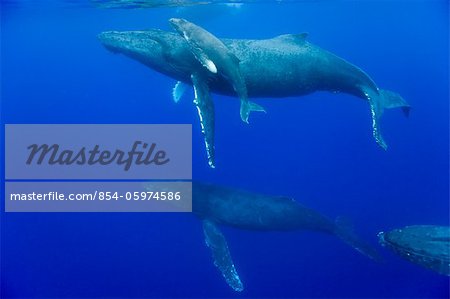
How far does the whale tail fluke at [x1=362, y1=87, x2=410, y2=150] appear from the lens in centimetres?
874

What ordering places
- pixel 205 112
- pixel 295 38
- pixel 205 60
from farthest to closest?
pixel 295 38 < pixel 205 112 < pixel 205 60

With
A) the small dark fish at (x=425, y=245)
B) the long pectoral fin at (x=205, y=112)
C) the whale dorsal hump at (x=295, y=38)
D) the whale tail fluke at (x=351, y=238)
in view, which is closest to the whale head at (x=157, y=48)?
the long pectoral fin at (x=205, y=112)

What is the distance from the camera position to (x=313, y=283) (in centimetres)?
1373

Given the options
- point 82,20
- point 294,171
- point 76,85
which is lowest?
point 76,85

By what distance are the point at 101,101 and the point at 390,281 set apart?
19039 millimetres

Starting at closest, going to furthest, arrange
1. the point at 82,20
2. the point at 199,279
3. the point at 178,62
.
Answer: the point at 178,62 → the point at 199,279 → the point at 82,20

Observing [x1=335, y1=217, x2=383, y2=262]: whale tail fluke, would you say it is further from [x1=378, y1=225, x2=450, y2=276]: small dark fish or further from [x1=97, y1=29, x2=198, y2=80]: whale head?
[x1=97, y1=29, x2=198, y2=80]: whale head

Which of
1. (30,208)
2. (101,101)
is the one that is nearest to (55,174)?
(30,208)

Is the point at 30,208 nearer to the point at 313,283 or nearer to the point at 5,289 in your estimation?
the point at 5,289

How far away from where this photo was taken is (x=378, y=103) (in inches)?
359

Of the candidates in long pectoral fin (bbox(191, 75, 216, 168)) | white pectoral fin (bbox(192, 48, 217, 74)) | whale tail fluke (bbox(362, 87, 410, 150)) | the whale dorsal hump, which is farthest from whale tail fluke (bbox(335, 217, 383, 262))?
white pectoral fin (bbox(192, 48, 217, 74))

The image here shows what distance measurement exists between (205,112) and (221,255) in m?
3.62

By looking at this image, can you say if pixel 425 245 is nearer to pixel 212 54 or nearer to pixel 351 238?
pixel 351 238

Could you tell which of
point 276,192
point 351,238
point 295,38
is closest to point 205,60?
point 295,38
